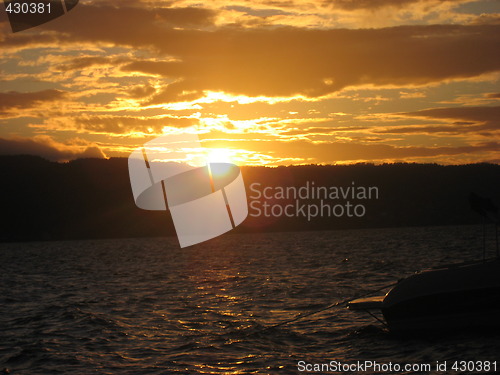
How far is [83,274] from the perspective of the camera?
63406 mm

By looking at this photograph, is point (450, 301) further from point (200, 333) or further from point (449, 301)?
point (200, 333)

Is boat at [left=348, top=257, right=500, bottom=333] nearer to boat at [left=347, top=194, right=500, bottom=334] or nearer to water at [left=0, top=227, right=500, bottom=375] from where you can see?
boat at [left=347, top=194, right=500, bottom=334]

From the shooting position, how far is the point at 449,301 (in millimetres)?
22734

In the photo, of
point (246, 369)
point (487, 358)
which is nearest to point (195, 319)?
point (246, 369)

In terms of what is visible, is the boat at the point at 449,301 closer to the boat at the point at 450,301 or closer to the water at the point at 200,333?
the boat at the point at 450,301

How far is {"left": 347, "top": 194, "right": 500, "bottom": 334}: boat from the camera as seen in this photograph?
22656 mm

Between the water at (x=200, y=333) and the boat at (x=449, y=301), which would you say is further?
the boat at (x=449, y=301)

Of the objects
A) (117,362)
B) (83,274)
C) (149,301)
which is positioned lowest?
(83,274)

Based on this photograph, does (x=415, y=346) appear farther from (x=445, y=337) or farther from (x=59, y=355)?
(x=59, y=355)

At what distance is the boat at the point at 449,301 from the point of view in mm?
22656

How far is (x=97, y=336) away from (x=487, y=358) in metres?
14.4

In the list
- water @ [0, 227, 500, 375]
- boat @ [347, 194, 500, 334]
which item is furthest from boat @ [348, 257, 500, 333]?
water @ [0, 227, 500, 375]

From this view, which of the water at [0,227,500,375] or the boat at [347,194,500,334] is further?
the boat at [347,194,500,334]

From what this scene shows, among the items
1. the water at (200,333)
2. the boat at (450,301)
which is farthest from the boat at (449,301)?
the water at (200,333)
